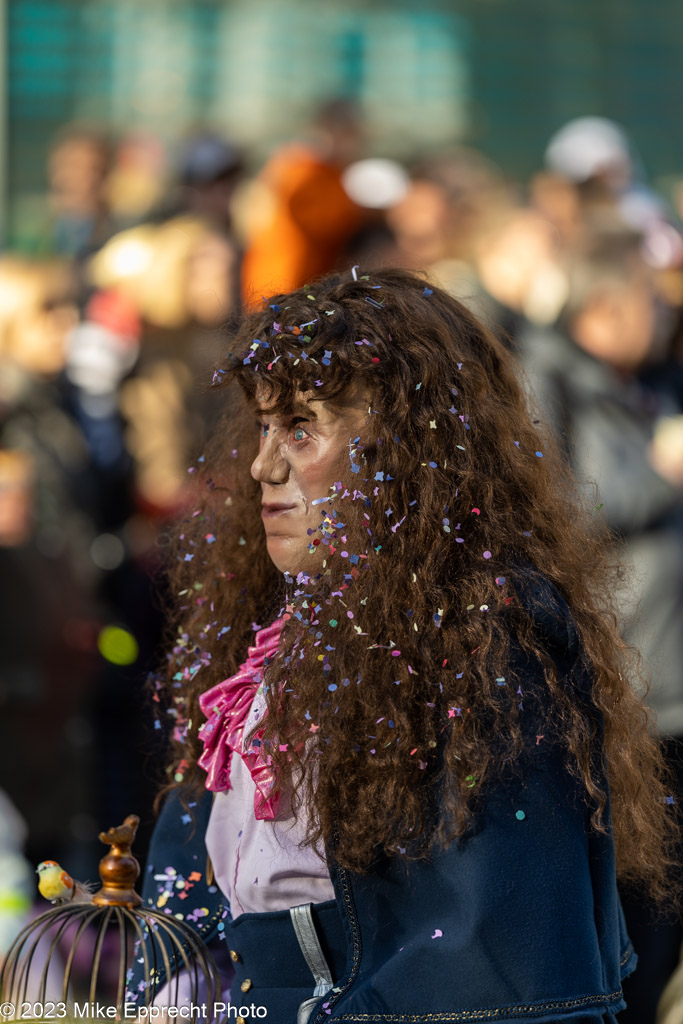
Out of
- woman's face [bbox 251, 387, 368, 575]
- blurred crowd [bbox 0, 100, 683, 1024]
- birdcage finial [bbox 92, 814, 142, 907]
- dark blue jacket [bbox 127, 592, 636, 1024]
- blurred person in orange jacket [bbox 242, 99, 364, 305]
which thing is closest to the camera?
dark blue jacket [bbox 127, 592, 636, 1024]

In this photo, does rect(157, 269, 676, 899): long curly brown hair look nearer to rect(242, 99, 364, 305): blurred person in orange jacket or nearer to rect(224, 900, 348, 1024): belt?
rect(224, 900, 348, 1024): belt

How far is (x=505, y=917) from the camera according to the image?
58.6 inches

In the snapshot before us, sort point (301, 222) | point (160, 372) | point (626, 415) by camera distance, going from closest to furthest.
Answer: point (626, 415)
point (160, 372)
point (301, 222)

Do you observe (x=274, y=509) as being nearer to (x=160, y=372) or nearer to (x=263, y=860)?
(x=263, y=860)

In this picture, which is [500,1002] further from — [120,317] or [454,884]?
[120,317]

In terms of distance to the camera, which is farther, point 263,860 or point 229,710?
point 229,710

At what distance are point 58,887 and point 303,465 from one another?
67 cm

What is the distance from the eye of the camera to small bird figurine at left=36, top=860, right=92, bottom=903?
162 centimetres

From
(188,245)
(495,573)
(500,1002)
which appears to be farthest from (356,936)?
(188,245)

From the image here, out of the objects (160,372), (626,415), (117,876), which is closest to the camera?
(117,876)

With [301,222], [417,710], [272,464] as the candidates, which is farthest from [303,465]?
[301,222]

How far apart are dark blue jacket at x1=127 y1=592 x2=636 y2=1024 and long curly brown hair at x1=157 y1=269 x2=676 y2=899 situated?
0.03 meters

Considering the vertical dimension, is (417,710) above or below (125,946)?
above

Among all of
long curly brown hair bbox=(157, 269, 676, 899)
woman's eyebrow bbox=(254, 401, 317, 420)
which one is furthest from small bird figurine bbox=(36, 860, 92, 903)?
woman's eyebrow bbox=(254, 401, 317, 420)
